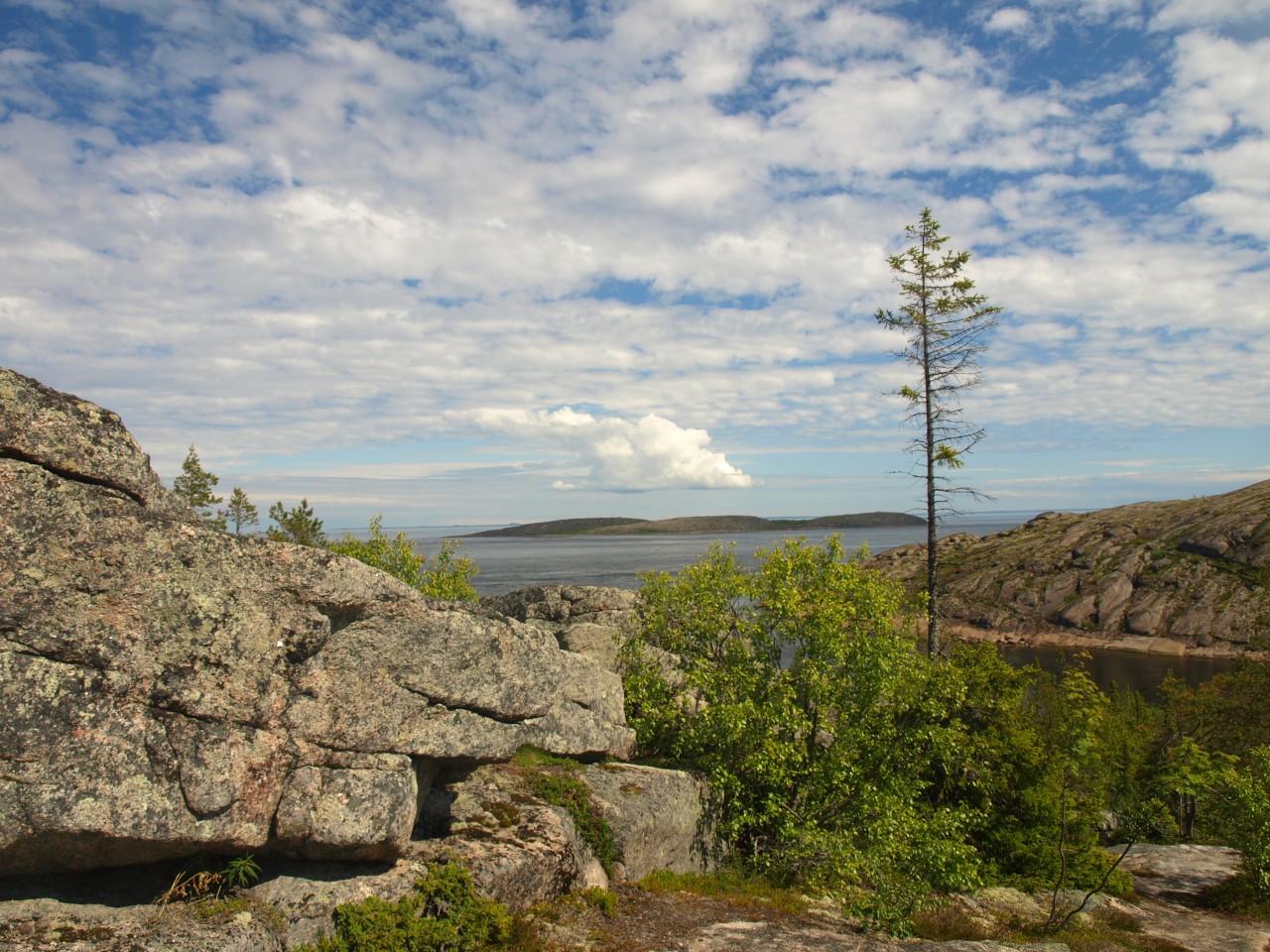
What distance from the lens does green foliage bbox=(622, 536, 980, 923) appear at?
65.6 feet

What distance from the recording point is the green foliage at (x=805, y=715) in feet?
65.6

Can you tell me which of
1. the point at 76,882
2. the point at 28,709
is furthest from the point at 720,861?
the point at 28,709

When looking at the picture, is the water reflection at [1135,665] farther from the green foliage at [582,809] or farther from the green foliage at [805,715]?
the green foliage at [582,809]

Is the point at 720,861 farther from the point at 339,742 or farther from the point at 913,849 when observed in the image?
the point at 339,742

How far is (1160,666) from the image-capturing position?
288ft

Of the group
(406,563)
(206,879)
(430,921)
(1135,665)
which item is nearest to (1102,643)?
(1135,665)

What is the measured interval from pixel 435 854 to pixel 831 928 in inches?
355

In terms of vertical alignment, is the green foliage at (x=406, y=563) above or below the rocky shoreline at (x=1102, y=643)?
above

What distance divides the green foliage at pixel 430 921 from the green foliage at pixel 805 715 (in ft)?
29.2

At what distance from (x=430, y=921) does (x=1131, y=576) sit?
400 feet

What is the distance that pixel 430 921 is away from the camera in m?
12.7

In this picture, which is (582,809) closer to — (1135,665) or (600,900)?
(600,900)

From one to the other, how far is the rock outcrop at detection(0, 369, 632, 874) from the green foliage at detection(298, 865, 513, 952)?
0.93 meters

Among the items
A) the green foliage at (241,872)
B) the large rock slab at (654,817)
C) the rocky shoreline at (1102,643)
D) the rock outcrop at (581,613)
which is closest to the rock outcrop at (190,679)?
the green foliage at (241,872)
